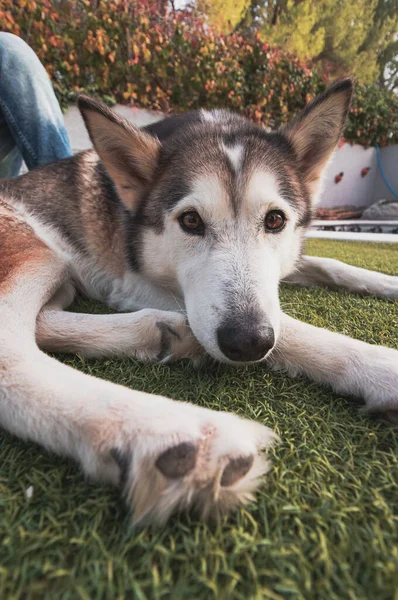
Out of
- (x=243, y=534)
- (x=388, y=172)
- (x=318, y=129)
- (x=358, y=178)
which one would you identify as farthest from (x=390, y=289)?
(x=388, y=172)

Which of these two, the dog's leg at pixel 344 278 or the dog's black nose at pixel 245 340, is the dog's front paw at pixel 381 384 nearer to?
the dog's black nose at pixel 245 340

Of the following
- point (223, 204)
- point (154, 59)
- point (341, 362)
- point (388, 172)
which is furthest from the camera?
point (388, 172)

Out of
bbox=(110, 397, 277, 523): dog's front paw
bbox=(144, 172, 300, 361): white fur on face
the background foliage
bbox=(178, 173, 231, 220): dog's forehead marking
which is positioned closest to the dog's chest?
bbox=(144, 172, 300, 361): white fur on face

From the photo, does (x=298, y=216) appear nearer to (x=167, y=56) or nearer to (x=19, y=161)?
(x=19, y=161)

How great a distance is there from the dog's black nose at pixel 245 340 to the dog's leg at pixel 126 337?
25 cm

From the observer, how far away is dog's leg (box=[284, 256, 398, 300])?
8.23 feet

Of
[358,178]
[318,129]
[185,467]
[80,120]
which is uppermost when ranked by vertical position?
[318,129]

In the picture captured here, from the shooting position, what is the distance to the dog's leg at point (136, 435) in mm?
784

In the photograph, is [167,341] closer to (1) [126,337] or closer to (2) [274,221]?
(1) [126,337]

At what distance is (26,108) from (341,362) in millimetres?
3448

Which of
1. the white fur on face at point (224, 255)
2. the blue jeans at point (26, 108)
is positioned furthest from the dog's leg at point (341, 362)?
the blue jeans at point (26, 108)

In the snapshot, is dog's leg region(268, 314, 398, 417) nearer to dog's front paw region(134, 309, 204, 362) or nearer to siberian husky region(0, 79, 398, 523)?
siberian husky region(0, 79, 398, 523)

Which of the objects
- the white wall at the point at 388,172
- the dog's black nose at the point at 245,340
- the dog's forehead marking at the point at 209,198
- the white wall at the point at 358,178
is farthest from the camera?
the white wall at the point at 388,172

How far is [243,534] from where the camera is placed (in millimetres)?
758
